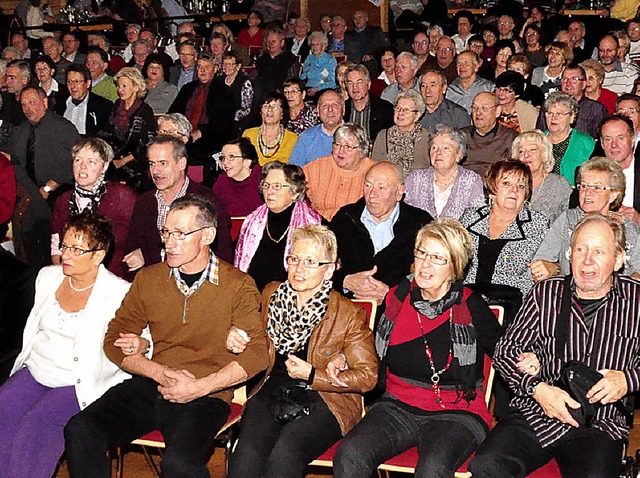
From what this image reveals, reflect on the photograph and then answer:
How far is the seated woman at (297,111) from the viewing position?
647cm

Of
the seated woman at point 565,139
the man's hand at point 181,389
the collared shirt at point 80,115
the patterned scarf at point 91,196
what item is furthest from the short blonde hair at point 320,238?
the collared shirt at point 80,115

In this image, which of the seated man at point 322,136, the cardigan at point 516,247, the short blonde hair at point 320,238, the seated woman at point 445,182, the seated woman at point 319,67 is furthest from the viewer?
the seated woman at point 319,67

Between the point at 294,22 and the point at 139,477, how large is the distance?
8249mm

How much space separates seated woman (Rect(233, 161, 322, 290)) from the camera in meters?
4.21

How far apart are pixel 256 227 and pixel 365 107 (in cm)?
245

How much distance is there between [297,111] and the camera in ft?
21.5

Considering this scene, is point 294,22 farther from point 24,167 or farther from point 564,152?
point 564,152

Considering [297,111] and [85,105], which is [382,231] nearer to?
[297,111]

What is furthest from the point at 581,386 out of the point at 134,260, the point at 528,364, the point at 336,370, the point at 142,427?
the point at 134,260

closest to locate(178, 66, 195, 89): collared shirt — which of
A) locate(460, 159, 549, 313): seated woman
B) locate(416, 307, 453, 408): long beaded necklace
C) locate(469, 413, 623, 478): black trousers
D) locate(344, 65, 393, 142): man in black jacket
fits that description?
locate(344, 65, 393, 142): man in black jacket

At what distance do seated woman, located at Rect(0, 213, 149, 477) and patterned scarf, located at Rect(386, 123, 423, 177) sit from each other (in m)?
2.36

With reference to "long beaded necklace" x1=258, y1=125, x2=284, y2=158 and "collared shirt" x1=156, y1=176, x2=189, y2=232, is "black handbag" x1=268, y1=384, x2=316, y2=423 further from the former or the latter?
"long beaded necklace" x1=258, y1=125, x2=284, y2=158

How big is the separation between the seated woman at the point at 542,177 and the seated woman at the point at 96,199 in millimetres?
2025

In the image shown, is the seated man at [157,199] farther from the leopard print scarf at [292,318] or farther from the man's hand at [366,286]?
the leopard print scarf at [292,318]
